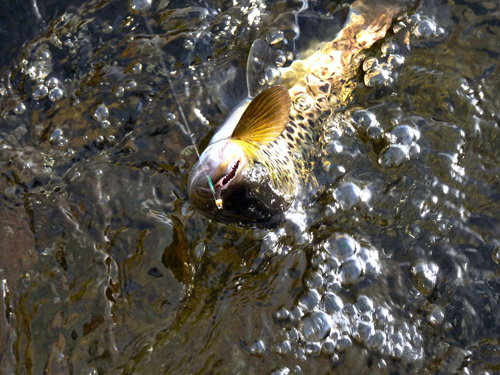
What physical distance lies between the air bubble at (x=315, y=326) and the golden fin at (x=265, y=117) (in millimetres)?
805

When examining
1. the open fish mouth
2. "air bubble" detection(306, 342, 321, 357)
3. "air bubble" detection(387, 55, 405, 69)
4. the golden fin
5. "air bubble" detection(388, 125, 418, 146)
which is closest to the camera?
the open fish mouth

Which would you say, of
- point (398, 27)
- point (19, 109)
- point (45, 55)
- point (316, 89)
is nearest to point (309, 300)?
point (316, 89)

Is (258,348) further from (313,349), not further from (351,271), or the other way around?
(351,271)

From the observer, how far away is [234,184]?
194 cm

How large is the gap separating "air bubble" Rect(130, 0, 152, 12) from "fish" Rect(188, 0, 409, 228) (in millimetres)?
658

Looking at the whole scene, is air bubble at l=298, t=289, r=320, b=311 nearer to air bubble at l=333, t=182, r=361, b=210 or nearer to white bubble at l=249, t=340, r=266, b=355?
white bubble at l=249, t=340, r=266, b=355

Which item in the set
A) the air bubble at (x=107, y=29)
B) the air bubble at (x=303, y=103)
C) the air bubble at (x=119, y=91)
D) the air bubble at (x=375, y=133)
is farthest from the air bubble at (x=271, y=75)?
the air bubble at (x=107, y=29)

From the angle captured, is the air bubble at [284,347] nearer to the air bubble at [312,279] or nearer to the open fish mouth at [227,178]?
the air bubble at [312,279]

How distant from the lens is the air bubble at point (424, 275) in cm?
245

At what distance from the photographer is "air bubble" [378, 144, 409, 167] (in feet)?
9.02

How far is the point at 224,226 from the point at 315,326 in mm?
633

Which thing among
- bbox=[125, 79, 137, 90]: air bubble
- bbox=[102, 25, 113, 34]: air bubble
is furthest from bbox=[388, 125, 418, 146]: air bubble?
bbox=[102, 25, 113, 34]: air bubble

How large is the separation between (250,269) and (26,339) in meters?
1.05

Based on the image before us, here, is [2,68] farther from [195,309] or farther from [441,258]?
[441,258]
